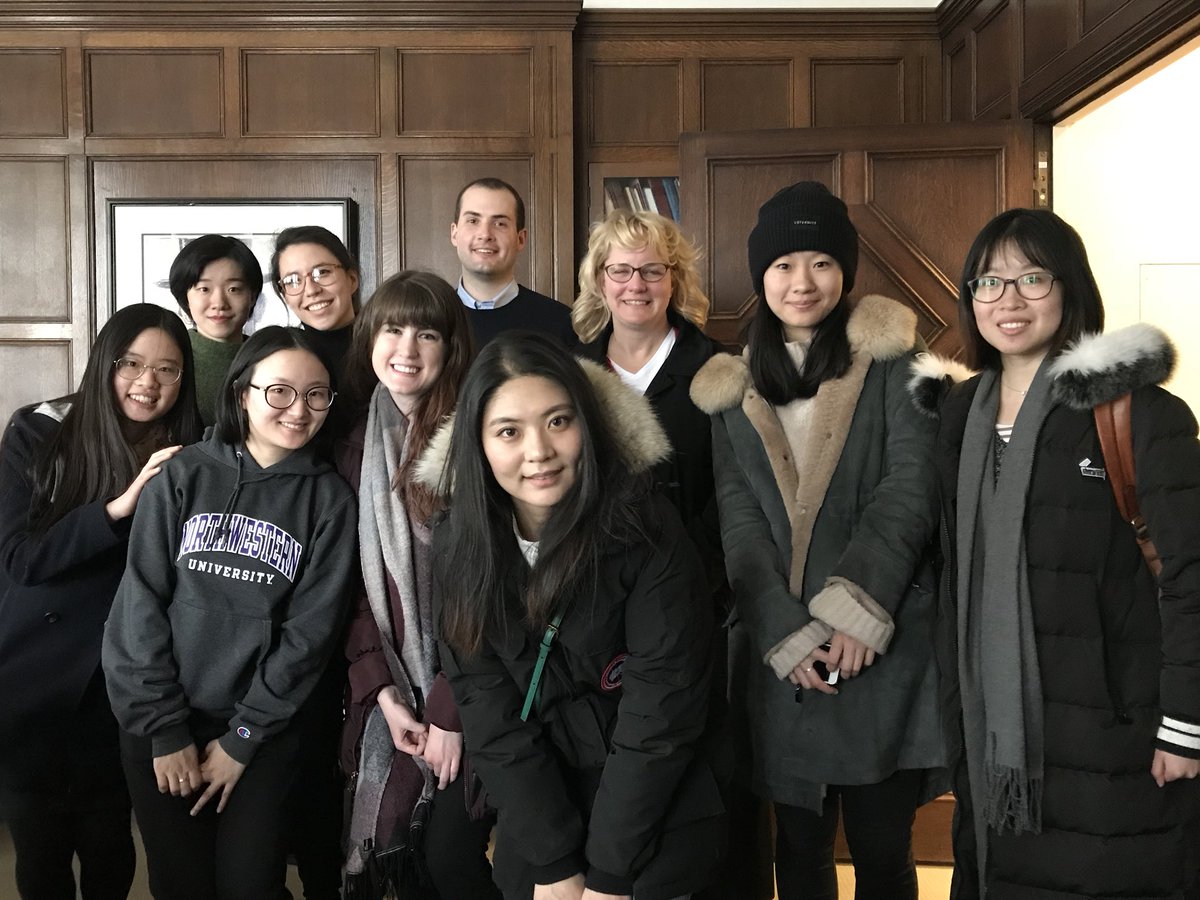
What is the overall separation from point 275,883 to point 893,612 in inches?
48.7

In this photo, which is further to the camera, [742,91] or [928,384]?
[742,91]

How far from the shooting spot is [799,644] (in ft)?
5.86

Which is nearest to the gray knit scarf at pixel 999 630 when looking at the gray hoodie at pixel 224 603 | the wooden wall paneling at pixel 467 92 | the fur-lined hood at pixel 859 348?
the fur-lined hood at pixel 859 348

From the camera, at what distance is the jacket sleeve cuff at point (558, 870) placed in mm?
1561

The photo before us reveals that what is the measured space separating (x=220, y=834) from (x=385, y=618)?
49 centimetres

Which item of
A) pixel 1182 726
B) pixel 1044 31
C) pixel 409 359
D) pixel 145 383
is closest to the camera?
pixel 1182 726

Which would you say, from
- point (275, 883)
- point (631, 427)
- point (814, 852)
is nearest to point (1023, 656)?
point (814, 852)

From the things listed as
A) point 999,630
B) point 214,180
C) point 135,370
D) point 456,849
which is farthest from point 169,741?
point 214,180

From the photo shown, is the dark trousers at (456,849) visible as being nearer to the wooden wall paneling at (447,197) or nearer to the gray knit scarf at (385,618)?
the gray knit scarf at (385,618)

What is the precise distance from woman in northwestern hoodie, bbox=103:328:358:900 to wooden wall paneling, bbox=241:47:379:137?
2134 millimetres

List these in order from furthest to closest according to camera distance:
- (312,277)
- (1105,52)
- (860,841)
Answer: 1. (1105,52)
2. (312,277)
3. (860,841)

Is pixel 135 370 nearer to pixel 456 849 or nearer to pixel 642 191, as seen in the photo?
pixel 456 849

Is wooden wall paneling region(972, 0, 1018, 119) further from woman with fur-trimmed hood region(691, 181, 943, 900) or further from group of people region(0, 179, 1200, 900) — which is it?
woman with fur-trimmed hood region(691, 181, 943, 900)

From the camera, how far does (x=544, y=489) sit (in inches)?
62.7
